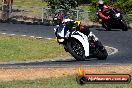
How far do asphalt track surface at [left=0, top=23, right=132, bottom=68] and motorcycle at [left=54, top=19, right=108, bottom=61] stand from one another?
0.99 ft

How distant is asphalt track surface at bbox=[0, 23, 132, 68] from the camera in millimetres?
18078

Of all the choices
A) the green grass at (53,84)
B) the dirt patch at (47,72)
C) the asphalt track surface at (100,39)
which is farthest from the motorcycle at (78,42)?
the green grass at (53,84)

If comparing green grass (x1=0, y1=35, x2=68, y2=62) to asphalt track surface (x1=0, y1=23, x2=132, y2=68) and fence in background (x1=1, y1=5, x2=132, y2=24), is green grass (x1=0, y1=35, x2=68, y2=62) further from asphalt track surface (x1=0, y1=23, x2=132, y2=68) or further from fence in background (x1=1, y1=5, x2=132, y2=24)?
fence in background (x1=1, y1=5, x2=132, y2=24)

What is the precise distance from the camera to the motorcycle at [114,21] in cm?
2983

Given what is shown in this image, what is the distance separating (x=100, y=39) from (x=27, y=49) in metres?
5.08

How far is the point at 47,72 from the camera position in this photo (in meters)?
15.2

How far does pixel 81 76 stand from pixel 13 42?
59.8 feet

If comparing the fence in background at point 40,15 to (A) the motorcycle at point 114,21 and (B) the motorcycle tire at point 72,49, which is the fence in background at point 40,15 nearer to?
(A) the motorcycle at point 114,21

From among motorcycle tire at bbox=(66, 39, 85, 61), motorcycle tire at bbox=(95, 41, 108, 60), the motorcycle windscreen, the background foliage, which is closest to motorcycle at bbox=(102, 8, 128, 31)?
the background foliage

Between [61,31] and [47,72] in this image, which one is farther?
[61,31]

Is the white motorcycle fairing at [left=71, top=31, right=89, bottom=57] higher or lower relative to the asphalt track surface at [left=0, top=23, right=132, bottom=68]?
higher

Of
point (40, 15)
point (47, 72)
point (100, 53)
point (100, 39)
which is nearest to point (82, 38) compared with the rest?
point (100, 53)

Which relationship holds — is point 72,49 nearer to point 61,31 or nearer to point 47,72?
point 61,31

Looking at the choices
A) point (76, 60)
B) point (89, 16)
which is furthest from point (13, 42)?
point (89, 16)
